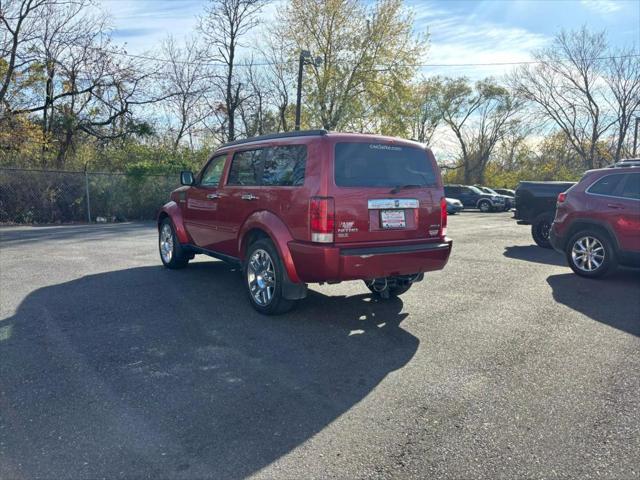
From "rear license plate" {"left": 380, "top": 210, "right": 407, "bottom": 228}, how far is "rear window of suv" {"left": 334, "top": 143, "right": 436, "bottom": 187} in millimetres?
280

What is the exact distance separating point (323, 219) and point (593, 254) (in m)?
5.10

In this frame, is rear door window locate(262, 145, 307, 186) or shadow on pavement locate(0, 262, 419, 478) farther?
rear door window locate(262, 145, 307, 186)

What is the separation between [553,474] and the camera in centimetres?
243

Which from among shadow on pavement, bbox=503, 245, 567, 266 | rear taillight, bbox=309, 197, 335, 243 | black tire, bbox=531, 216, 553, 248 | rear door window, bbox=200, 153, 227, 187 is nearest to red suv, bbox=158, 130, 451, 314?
rear taillight, bbox=309, 197, 335, 243

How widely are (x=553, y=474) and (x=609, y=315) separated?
359 centimetres

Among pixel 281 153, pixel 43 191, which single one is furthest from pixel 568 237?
pixel 43 191

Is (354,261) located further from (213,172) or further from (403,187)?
(213,172)

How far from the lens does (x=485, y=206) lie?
3097 centimetres

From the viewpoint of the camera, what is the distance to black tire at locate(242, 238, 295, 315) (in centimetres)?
486

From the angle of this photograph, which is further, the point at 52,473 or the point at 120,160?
the point at 120,160

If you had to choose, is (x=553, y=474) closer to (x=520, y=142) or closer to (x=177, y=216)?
A: (x=177, y=216)

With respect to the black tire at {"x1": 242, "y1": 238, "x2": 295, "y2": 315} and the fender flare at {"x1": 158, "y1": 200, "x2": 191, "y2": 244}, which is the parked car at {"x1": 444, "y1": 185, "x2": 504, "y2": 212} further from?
the black tire at {"x1": 242, "y1": 238, "x2": 295, "y2": 315}

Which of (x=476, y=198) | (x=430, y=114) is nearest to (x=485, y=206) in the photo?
(x=476, y=198)

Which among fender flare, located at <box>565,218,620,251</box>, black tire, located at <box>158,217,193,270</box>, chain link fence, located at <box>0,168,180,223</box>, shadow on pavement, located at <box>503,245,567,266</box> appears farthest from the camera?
chain link fence, located at <box>0,168,180,223</box>
